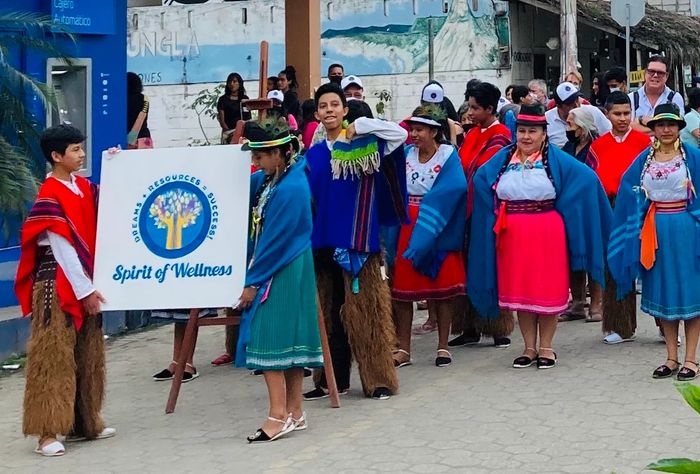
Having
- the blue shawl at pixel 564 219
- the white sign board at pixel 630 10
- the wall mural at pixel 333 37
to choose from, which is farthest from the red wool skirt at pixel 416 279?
the wall mural at pixel 333 37

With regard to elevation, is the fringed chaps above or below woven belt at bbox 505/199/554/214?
below

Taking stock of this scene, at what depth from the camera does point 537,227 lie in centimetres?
841

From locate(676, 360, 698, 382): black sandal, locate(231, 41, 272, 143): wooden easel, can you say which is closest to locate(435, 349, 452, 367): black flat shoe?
locate(676, 360, 698, 382): black sandal

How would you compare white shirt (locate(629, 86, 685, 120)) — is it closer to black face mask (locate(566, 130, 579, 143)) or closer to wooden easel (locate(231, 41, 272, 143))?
black face mask (locate(566, 130, 579, 143))

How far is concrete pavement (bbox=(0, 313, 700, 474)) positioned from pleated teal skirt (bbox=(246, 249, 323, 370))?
461 millimetres

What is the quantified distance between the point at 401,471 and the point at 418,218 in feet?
9.51

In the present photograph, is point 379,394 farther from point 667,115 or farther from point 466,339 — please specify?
point 667,115

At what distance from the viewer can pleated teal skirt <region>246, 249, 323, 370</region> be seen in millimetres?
6621

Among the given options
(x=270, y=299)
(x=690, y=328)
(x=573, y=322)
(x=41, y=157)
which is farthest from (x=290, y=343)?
(x=573, y=322)

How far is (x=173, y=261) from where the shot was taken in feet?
23.2

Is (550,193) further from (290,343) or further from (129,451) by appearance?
(129,451)

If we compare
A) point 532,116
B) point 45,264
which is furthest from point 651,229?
point 45,264

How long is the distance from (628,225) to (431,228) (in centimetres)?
134

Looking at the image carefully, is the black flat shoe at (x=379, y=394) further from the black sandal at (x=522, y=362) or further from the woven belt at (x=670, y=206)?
the woven belt at (x=670, y=206)
